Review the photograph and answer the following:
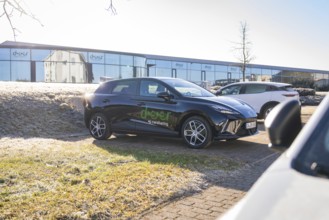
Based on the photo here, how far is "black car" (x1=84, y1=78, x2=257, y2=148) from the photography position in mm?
8586

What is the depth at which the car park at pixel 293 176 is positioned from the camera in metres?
1.45

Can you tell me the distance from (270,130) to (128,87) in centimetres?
820

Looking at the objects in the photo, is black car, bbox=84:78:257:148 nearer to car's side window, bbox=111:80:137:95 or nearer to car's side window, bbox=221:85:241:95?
car's side window, bbox=111:80:137:95

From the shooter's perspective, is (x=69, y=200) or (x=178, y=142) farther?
(x=178, y=142)

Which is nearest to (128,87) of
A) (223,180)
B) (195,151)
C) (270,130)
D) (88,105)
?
(88,105)

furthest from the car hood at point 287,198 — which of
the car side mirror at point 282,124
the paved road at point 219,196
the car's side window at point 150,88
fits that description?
the car's side window at point 150,88

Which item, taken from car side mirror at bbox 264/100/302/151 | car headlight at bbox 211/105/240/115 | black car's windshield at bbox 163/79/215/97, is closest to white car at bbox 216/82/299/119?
black car's windshield at bbox 163/79/215/97

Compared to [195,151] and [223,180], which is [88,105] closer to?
[195,151]

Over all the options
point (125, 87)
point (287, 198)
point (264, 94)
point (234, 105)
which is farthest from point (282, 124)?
point (264, 94)

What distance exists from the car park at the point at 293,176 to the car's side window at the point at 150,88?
7.34 m

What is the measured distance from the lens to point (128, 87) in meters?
10.1

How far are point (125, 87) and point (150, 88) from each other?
787 millimetres

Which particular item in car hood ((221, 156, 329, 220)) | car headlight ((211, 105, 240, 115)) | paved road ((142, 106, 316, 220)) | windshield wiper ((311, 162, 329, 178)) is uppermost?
windshield wiper ((311, 162, 329, 178))

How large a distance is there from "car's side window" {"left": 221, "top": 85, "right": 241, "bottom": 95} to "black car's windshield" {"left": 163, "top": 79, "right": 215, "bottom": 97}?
5690 millimetres
